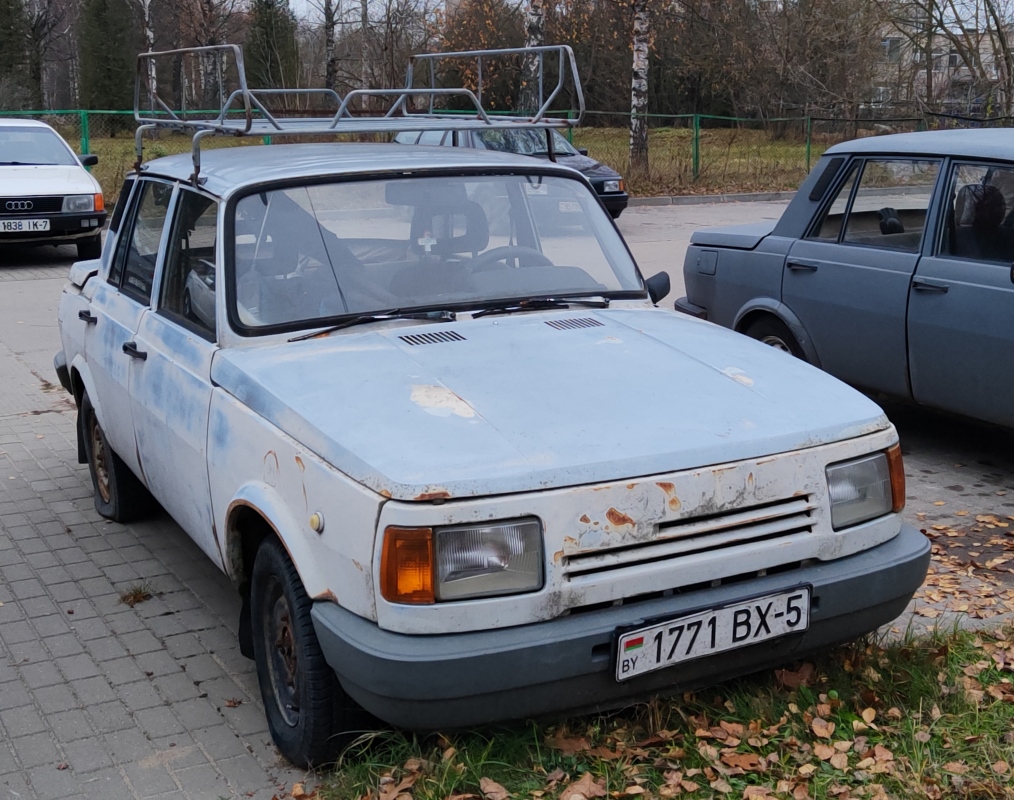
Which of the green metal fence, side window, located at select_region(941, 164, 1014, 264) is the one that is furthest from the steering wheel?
the green metal fence

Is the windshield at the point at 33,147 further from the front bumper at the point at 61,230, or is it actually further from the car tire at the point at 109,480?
the car tire at the point at 109,480

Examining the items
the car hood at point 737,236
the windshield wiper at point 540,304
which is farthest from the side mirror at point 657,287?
the car hood at point 737,236

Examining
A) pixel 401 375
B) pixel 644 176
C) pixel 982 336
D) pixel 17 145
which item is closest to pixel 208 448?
pixel 401 375

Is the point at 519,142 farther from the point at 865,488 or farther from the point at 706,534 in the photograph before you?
the point at 706,534

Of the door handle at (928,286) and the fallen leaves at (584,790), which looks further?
the door handle at (928,286)

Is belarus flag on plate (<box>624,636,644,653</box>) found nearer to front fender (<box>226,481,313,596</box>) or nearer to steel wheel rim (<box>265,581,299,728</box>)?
front fender (<box>226,481,313,596</box>)

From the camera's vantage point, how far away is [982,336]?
5.73m

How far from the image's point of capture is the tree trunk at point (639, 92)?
2320 cm

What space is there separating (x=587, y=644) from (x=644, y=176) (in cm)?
2167

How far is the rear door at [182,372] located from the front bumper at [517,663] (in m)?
1.09

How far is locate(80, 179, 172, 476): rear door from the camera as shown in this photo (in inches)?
188

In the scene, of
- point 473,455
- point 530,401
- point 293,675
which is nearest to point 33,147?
point 293,675

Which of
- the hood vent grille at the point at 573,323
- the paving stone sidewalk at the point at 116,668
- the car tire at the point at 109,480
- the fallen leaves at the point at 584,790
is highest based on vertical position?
the hood vent grille at the point at 573,323

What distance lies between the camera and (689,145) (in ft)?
82.8
